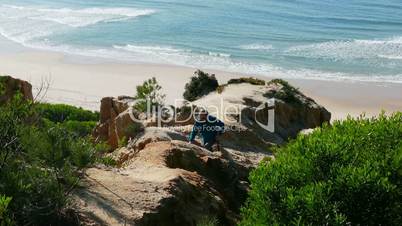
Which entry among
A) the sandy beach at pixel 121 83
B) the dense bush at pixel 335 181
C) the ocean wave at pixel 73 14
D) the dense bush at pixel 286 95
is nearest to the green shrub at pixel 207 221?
the dense bush at pixel 335 181

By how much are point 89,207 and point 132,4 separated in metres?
65.1

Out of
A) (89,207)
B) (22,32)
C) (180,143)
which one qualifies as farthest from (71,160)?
(22,32)

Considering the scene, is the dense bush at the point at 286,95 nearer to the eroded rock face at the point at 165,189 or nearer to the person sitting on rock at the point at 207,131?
the person sitting on rock at the point at 207,131

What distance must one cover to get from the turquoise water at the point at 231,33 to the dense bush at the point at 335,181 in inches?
1364

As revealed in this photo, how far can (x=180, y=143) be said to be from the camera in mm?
14055

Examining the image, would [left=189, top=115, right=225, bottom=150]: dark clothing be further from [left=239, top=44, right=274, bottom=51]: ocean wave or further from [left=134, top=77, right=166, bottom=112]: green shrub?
[left=239, top=44, right=274, bottom=51]: ocean wave

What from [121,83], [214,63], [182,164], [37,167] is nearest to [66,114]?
[121,83]

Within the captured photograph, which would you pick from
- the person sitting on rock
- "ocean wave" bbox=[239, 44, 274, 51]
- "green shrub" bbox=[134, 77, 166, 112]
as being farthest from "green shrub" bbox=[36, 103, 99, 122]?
"ocean wave" bbox=[239, 44, 274, 51]

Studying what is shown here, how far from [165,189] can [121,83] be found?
2942cm

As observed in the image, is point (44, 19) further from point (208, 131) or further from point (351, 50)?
point (208, 131)

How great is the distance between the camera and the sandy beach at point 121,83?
36.8 meters

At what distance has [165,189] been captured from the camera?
442 inches

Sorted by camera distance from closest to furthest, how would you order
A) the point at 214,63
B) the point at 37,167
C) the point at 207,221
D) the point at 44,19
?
the point at 37,167
the point at 207,221
the point at 214,63
the point at 44,19

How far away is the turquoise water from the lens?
47125mm
